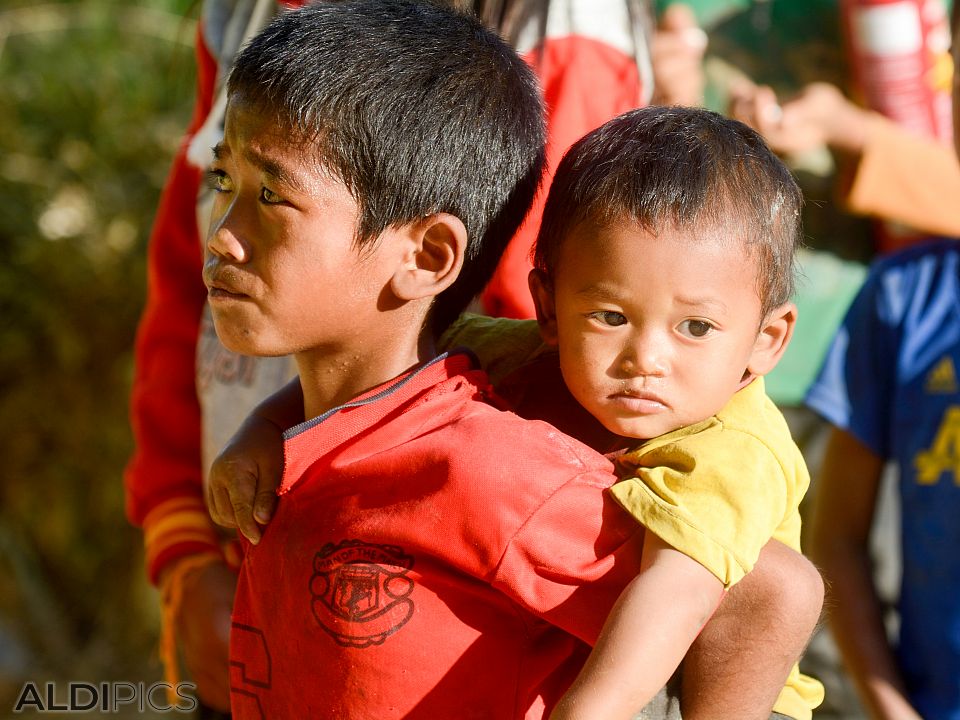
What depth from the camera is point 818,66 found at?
2.72 meters

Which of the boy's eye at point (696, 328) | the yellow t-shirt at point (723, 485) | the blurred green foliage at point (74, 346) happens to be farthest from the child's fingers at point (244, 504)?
the blurred green foliage at point (74, 346)

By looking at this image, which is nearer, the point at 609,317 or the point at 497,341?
the point at 609,317

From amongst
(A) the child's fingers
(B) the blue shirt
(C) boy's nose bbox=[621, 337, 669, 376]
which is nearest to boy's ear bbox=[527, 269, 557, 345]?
(C) boy's nose bbox=[621, 337, 669, 376]

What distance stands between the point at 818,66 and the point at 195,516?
1793 mm

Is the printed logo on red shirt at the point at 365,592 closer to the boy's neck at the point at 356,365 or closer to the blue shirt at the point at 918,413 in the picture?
the boy's neck at the point at 356,365


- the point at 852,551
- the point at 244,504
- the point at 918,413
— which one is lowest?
the point at 852,551

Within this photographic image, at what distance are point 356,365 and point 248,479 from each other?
0.19m

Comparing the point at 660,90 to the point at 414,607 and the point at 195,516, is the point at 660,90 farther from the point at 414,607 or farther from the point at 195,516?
the point at 414,607

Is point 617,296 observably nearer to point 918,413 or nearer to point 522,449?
point 522,449

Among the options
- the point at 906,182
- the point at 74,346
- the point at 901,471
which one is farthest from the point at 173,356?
the point at 74,346

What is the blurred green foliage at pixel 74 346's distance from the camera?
4141 millimetres

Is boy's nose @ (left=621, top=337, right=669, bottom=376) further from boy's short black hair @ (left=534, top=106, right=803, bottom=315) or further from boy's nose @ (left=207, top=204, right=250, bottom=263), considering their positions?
boy's nose @ (left=207, top=204, right=250, bottom=263)

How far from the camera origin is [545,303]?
1.33m

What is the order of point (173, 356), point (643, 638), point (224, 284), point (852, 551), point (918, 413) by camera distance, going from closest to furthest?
1. point (643, 638)
2. point (224, 284)
3. point (173, 356)
4. point (918, 413)
5. point (852, 551)
